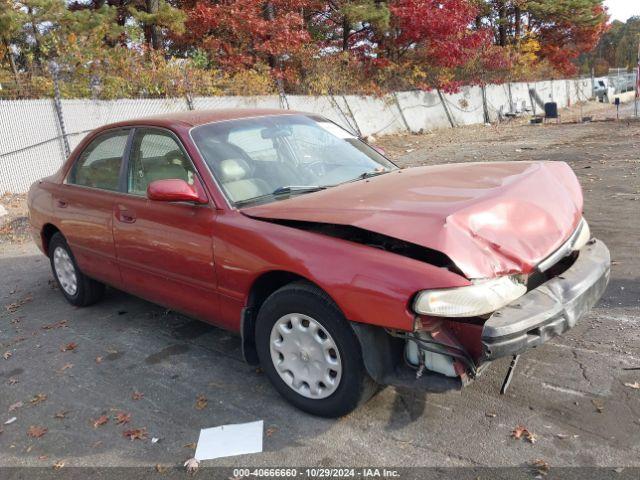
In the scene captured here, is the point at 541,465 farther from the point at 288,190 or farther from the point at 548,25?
the point at 548,25

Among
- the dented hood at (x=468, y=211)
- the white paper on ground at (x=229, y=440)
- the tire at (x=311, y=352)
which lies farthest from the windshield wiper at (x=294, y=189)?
the white paper on ground at (x=229, y=440)

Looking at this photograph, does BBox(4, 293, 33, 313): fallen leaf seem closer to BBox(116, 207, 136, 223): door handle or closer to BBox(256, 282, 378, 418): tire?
BBox(116, 207, 136, 223): door handle

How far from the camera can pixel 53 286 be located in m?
6.11

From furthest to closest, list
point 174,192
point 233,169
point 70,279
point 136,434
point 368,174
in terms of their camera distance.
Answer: point 70,279, point 368,174, point 233,169, point 174,192, point 136,434

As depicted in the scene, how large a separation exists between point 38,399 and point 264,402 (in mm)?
1545

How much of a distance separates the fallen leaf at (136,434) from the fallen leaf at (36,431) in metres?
0.51

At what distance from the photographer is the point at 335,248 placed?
2.83 metres

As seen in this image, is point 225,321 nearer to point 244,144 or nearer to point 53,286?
point 244,144

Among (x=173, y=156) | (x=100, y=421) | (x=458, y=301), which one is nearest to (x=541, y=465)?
(x=458, y=301)

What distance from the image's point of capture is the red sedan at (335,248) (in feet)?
8.62

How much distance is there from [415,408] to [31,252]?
653 cm

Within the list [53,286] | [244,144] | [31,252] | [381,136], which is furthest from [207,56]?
[244,144]

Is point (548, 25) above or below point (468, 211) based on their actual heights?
above

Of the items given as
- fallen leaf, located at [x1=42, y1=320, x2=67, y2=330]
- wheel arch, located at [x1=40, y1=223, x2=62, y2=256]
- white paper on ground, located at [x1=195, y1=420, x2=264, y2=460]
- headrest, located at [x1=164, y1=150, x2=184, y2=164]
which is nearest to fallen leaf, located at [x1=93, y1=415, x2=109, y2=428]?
white paper on ground, located at [x1=195, y1=420, x2=264, y2=460]
